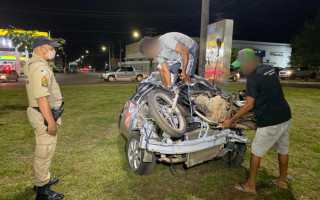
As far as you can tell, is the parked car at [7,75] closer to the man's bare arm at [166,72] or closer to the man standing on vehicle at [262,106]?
the man's bare arm at [166,72]

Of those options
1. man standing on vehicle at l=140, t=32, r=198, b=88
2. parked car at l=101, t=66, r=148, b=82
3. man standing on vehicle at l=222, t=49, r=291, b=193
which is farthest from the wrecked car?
parked car at l=101, t=66, r=148, b=82

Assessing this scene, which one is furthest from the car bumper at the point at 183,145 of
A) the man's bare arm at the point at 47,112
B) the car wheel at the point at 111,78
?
the car wheel at the point at 111,78

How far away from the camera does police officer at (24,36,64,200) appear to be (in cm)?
284

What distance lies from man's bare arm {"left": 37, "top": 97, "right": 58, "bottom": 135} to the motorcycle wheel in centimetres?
130

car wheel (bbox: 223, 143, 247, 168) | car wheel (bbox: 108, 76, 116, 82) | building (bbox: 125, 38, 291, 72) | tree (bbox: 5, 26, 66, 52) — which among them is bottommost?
car wheel (bbox: 223, 143, 247, 168)

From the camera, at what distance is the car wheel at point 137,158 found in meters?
3.54

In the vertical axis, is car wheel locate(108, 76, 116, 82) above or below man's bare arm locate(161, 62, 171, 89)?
below

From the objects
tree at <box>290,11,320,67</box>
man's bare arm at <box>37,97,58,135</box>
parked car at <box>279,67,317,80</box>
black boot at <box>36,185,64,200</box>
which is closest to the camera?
man's bare arm at <box>37,97,58,135</box>

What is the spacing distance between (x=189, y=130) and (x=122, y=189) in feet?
4.28

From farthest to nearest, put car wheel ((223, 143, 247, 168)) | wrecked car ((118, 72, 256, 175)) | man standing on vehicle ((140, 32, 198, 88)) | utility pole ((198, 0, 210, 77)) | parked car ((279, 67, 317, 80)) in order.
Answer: parked car ((279, 67, 317, 80)) < utility pole ((198, 0, 210, 77)) < man standing on vehicle ((140, 32, 198, 88)) < car wheel ((223, 143, 247, 168)) < wrecked car ((118, 72, 256, 175))

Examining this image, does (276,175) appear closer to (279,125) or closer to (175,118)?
(279,125)

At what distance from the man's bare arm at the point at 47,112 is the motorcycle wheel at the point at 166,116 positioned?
130 cm

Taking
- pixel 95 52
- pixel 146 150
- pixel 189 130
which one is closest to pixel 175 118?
pixel 189 130

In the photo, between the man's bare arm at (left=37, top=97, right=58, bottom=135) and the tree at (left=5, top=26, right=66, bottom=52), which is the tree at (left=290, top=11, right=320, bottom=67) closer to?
the tree at (left=5, top=26, right=66, bottom=52)
